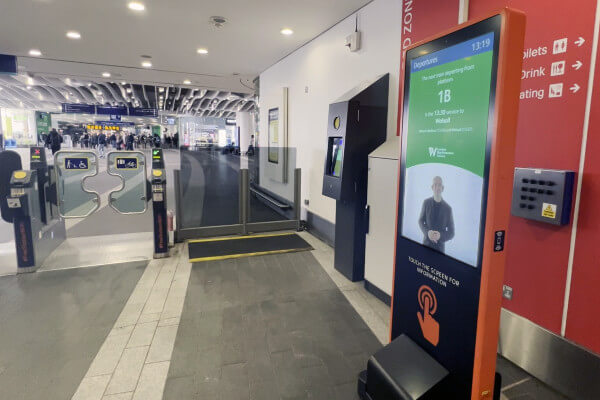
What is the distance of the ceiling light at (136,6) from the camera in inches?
153

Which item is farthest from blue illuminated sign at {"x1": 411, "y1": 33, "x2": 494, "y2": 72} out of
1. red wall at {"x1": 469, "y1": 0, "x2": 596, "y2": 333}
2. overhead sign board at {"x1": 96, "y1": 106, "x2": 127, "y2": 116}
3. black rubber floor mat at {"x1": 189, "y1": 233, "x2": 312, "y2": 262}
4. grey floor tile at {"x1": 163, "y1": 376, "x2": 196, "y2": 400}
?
overhead sign board at {"x1": 96, "y1": 106, "x2": 127, "y2": 116}

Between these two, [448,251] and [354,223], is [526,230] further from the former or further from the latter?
[354,223]

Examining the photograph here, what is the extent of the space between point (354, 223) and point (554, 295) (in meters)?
1.77

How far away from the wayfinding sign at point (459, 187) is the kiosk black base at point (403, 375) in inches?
2.0

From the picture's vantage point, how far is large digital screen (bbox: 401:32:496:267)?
144cm

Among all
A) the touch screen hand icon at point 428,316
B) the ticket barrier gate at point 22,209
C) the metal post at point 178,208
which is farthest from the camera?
the metal post at point 178,208

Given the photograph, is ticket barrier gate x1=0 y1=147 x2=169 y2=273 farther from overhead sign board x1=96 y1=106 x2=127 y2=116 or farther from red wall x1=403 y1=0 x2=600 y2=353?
overhead sign board x1=96 y1=106 x2=127 y2=116

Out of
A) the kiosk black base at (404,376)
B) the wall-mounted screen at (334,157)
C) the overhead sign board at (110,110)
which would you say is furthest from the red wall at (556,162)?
the overhead sign board at (110,110)

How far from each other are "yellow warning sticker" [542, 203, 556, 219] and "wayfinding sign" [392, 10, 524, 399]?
29.6 inches

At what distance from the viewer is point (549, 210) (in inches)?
77.3

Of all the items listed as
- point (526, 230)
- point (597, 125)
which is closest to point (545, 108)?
point (597, 125)

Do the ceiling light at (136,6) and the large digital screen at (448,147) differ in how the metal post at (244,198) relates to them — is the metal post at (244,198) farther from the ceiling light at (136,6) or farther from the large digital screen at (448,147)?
the large digital screen at (448,147)

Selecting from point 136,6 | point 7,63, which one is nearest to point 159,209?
point 136,6

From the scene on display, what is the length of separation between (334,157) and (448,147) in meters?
2.02
